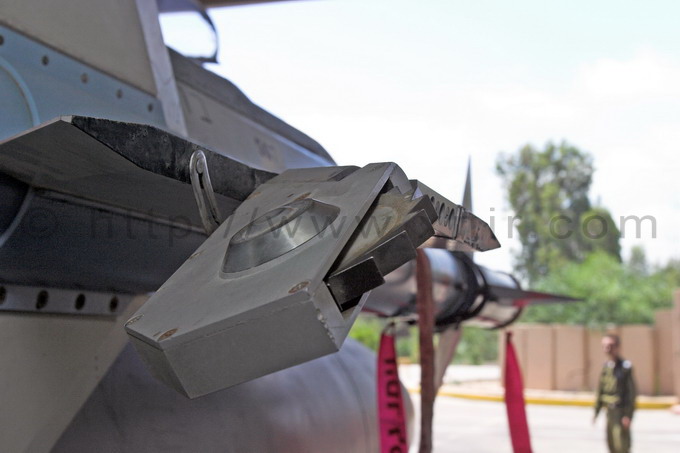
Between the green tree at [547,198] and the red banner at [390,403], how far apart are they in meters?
35.0

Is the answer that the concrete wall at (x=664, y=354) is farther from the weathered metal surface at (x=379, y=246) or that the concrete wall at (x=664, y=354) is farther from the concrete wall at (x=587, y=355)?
the weathered metal surface at (x=379, y=246)

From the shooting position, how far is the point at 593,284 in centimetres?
2167

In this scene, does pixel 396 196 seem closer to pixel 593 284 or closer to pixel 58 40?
pixel 58 40

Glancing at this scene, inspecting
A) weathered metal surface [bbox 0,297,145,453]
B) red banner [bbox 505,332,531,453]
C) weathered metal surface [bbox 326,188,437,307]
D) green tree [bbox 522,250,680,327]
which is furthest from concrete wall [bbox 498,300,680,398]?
weathered metal surface [bbox 326,188,437,307]

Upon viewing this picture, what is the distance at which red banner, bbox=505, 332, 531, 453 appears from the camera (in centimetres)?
360

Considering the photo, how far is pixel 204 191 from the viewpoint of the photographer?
1601mm

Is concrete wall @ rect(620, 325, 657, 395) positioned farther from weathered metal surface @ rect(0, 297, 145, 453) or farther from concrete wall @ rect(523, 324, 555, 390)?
weathered metal surface @ rect(0, 297, 145, 453)

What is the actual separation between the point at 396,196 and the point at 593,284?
2149 centimetres

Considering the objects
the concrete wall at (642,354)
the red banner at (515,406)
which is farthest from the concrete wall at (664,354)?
the red banner at (515,406)

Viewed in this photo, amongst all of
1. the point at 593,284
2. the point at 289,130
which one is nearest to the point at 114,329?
the point at 289,130

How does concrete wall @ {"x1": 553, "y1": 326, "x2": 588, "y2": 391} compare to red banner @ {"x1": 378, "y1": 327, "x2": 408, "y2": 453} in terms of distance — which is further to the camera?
concrete wall @ {"x1": 553, "y1": 326, "x2": 588, "y2": 391}

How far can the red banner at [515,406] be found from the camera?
11.8 ft

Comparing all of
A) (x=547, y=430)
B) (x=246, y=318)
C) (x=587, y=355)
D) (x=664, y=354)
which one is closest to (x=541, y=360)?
(x=587, y=355)

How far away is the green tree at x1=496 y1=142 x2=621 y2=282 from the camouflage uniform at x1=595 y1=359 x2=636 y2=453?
2890 centimetres
